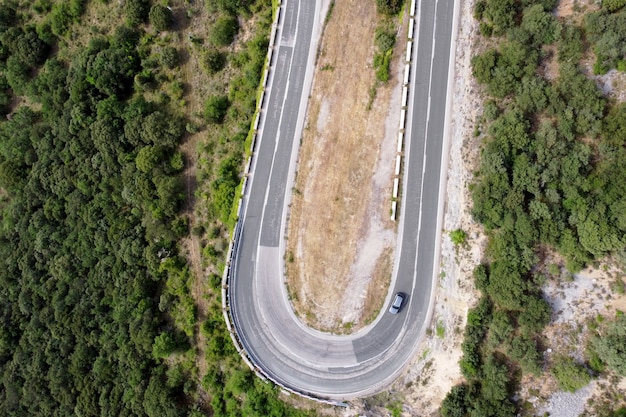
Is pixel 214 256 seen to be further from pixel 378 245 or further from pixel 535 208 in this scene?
pixel 535 208

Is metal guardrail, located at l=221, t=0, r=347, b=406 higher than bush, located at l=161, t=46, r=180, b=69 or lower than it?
lower

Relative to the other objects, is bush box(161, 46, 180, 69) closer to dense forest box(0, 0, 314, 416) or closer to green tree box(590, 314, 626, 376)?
dense forest box(0, 0, 314, 416)

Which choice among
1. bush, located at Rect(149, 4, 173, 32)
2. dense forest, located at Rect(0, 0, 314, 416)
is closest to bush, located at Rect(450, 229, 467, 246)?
dense forest, located at Rect(0, 0, 314, 416)

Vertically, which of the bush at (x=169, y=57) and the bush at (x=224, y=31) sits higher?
the bush at (x=224, y=31)

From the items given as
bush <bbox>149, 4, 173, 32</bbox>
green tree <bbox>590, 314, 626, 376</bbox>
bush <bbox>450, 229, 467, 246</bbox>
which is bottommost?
green tree <bbox>590, 314, 626, 376</bbox>

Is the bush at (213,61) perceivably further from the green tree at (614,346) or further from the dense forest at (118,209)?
the green tree at (614,346)

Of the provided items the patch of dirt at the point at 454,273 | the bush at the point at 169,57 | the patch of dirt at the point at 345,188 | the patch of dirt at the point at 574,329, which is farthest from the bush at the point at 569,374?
the bush at the point at 169,57

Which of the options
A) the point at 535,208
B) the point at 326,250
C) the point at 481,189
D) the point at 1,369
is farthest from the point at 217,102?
the point at 1,369

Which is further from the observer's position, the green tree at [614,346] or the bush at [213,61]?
the bush at [213,61]
